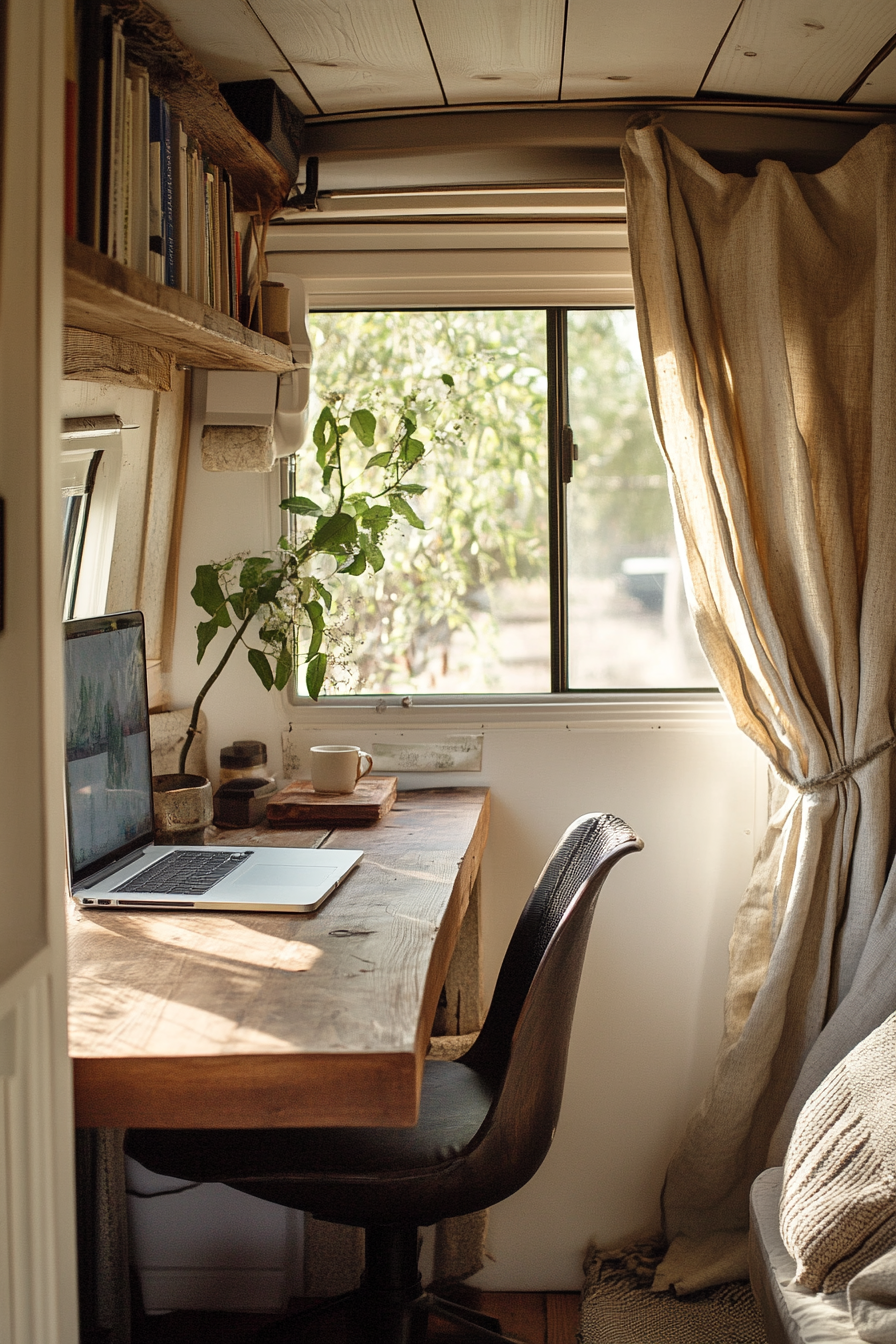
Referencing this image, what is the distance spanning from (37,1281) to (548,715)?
5.08 feet

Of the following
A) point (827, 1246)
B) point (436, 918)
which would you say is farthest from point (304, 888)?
point (827, 1246)

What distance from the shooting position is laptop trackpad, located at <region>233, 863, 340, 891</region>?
1609 millimetres

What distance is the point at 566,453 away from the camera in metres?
2.40

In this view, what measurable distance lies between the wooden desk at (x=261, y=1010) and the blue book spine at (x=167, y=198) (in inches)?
37.1

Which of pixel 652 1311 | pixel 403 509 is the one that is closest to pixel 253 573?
pixel 403 509

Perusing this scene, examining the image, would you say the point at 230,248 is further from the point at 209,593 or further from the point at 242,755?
the point at 242,755

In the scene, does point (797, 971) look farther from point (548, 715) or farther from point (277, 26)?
point (277, 26)

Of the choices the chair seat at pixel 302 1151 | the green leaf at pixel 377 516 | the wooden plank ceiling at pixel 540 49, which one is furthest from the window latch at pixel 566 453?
the chair seat at pixel 302 1151

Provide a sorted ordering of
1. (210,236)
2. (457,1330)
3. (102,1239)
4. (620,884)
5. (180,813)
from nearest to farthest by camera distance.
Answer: (210,236) < (180,813) < (102,1239) < (457,1330) < (620,884)

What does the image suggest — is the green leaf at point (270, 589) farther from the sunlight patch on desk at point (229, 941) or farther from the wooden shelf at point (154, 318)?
the sunlight patch on desk at point (229, 941)

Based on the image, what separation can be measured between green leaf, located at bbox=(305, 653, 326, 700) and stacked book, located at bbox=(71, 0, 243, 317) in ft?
2.33

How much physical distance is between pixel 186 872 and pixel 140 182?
3.28 ft

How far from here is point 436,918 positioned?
1489 mm

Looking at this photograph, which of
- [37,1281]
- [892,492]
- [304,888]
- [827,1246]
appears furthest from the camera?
[892,492]
